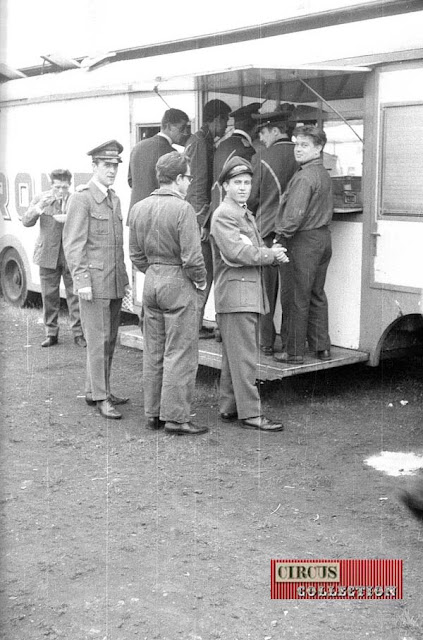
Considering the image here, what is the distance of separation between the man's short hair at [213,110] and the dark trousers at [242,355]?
2080 mm

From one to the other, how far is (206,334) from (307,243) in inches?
57.0

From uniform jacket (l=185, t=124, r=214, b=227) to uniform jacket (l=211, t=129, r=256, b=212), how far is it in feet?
0.24

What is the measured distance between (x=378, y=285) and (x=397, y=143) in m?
1.00

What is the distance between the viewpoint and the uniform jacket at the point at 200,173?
7.21m

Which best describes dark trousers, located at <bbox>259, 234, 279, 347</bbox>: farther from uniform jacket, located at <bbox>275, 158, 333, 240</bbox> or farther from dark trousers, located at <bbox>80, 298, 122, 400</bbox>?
dark trousers, located at <bbox>80, 298, 122, 400</bbox>

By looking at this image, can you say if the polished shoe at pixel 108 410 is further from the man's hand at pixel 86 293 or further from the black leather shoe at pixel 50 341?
the black leather shoe at pixel 50 341

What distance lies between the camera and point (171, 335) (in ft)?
19.5

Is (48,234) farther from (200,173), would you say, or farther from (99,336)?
(99,336)

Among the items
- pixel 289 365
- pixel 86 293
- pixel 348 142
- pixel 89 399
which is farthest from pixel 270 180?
pixel 89 399

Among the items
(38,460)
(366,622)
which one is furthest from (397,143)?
(366,622)

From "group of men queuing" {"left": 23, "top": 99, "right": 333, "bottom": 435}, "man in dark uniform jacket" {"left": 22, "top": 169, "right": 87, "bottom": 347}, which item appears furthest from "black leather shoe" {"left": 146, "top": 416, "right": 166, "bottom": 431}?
"man in dark uniform jacket" {"left": 22, "top": 169, "right": 87, "bottom": 347}

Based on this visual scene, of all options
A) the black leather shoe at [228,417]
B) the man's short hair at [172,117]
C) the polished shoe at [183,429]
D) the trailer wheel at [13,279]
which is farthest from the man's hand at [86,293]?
the trailer wheel at [13,279]

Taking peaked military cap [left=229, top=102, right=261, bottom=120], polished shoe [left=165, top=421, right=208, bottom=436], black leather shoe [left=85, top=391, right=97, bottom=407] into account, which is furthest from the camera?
peaked military cap [left=229, top=102, right=261, bottom=120]

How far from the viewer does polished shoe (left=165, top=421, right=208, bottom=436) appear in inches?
237
